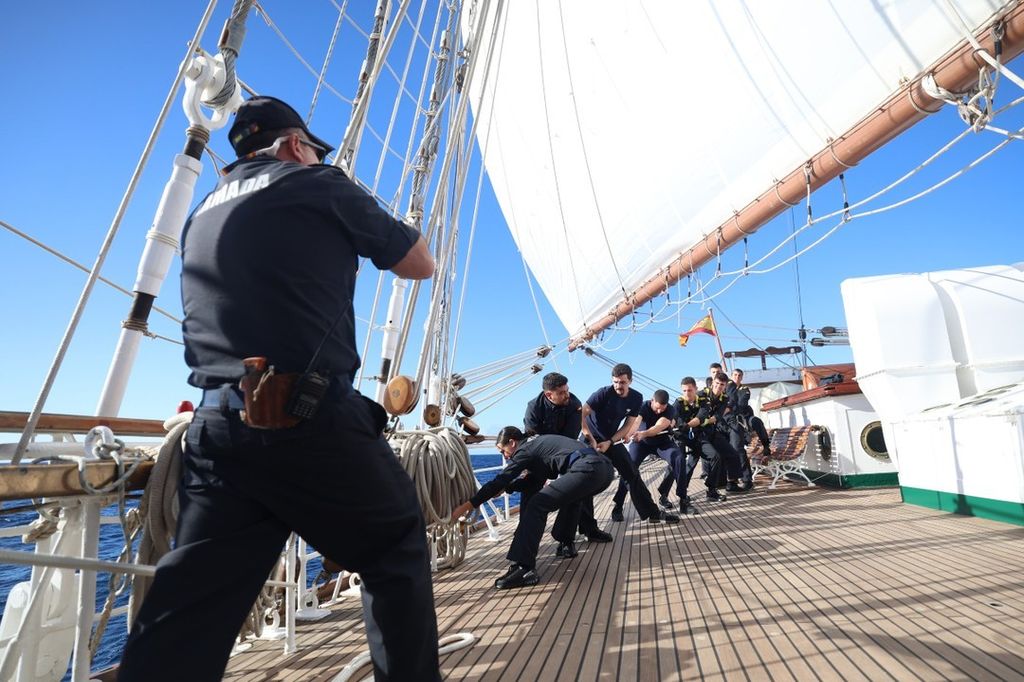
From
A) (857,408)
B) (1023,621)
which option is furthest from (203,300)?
(857,408)

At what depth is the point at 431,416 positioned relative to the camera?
3590 millimetres

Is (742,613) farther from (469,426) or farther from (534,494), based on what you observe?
(469,426)

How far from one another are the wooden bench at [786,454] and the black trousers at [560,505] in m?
4.27

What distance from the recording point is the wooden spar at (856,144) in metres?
4.27

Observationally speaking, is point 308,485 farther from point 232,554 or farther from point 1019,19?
point 1019,19

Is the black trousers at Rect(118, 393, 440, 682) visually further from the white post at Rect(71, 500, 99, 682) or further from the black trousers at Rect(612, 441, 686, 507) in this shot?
the black trousers at Rect(612, 441, 686, 507)

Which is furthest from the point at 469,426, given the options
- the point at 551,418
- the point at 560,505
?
the point at 560,505

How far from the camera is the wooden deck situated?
1.81 meters

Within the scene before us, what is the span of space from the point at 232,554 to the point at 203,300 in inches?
19.8

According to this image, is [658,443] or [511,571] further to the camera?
[658,443]

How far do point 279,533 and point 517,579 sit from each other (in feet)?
7.25

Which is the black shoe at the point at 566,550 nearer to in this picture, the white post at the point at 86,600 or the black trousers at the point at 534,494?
the black trousers at the point at 534,494

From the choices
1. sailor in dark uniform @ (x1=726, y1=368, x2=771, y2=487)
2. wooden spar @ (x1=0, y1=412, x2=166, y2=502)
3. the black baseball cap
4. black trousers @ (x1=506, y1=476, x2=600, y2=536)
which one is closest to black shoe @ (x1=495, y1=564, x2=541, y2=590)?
black trousers @ (x1=506, y1=476, x2=600, y2=536)

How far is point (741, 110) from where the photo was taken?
703 cm
